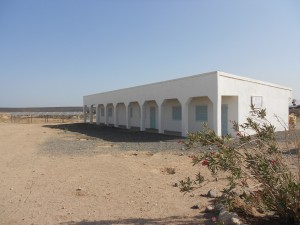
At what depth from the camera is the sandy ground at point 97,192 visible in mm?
5395

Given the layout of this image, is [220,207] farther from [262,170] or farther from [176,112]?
[176,112]

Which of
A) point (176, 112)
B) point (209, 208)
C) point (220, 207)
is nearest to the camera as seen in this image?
point (220, 207)

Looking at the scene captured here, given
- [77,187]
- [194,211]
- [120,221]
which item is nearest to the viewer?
[120,221]

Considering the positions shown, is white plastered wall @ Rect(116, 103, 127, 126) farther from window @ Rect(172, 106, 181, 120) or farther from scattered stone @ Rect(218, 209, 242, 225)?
scattered stone @ Rect(218, 209, 242, 225)

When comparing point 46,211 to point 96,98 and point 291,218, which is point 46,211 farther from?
point 96,98

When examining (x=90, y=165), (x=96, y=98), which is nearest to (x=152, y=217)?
(x=90, y=165)

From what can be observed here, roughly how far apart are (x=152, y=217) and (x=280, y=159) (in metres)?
2.24

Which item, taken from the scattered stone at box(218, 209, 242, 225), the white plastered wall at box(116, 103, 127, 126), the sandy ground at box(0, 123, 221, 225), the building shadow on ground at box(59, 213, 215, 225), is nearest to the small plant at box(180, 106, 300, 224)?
the scattered stone at box(218, 209, 242, 225)

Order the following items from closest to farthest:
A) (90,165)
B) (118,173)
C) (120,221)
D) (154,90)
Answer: (120,221) → (118,173) → (90,165) → (154,90)

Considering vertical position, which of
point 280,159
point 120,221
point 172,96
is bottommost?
point 120,221

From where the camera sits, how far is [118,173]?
907 cm

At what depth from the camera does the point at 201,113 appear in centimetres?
2008

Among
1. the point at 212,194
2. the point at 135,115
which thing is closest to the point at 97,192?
the point at 212,194

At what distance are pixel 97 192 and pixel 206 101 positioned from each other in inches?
537
